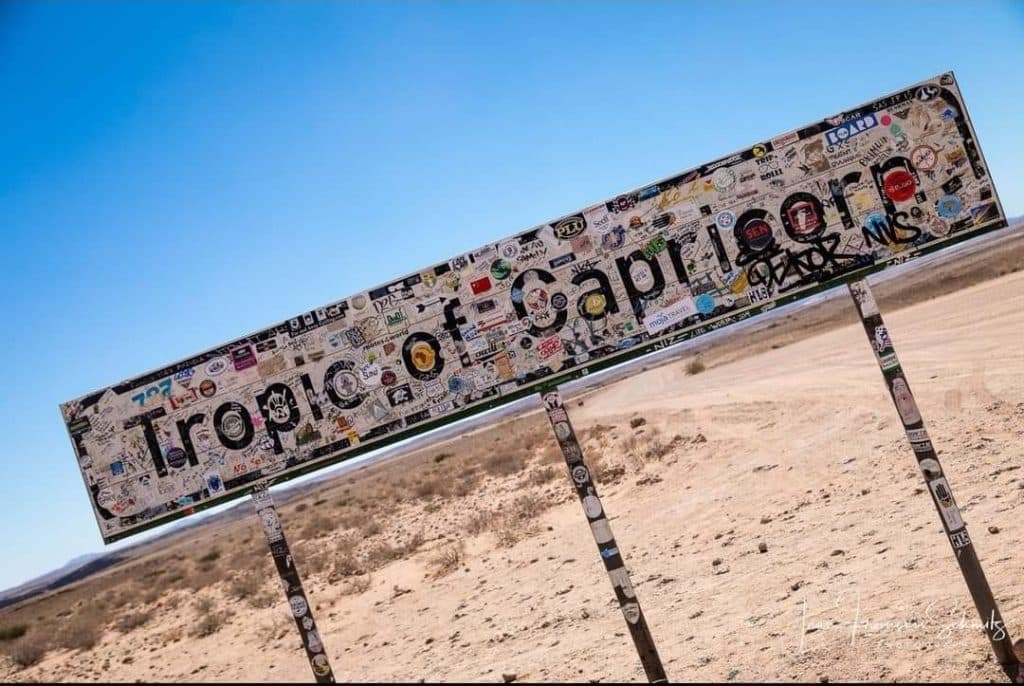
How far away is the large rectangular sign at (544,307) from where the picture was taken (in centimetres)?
568

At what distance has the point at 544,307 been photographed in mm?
5867

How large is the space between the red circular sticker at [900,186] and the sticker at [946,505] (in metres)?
2.11

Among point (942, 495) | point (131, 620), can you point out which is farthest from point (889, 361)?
point (131, 620)

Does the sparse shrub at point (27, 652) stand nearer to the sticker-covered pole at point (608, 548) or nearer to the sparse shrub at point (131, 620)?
the sparse shrub at point (131, 620)

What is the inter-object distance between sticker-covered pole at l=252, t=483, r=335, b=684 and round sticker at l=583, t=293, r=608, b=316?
9.38ft

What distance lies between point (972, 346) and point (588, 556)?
1322 cm

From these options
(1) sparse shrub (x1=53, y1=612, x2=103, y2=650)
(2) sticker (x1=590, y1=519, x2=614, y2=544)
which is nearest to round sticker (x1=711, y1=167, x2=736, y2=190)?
(2) sticker (x1=590, y1=519, x2=614, y2=544)

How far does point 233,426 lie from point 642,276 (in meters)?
3.43

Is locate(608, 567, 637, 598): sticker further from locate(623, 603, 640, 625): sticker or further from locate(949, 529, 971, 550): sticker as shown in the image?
locate(949, 529, 971, 550): sticker

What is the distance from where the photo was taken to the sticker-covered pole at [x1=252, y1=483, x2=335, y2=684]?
19.4 ft

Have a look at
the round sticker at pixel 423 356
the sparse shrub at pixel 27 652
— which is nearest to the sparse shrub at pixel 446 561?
the round sticker at pixel 423 356

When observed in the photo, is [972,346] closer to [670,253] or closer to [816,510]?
[816,510]

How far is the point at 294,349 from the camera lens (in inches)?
240

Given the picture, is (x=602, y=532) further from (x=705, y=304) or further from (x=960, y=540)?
(x=960, y=540)
